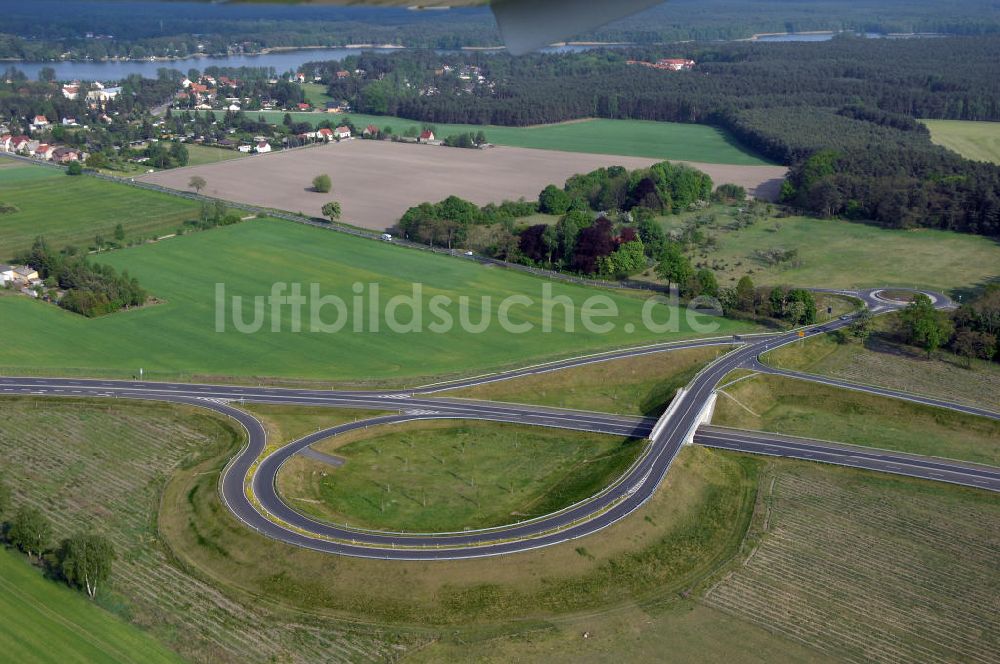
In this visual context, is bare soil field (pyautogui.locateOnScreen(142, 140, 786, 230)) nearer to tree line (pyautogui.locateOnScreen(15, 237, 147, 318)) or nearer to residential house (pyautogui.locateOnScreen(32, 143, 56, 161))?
residential house (pyautogui.locateOnScreen(32, 143, 56, 161))

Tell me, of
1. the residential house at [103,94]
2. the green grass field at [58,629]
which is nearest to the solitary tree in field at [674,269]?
the green grass field at [58,629]

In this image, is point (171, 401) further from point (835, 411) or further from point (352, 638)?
point (835, 411)

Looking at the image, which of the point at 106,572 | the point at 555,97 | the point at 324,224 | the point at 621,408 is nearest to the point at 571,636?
the point at 106,572

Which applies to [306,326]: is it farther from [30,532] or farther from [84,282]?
[30,532]

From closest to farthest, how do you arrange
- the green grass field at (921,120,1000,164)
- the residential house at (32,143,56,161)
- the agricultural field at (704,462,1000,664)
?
the agricultural field at (704,462,1000,664), the residential house at (32,143,56,161), the green grass field at (921,120,1000,164)

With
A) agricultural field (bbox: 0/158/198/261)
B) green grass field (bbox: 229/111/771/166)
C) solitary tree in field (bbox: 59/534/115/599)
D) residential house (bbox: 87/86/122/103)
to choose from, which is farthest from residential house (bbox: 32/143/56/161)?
solitary tree in field (bbox: 59/534/115/599)

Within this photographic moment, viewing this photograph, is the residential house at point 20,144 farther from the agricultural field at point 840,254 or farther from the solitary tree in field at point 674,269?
the solitary tree in field at point 674,269

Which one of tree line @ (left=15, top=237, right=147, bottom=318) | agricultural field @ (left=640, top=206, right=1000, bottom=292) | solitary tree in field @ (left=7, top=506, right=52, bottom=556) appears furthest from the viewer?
agricultural field @ (left=640, top=206, right=1000, bottom=292)
